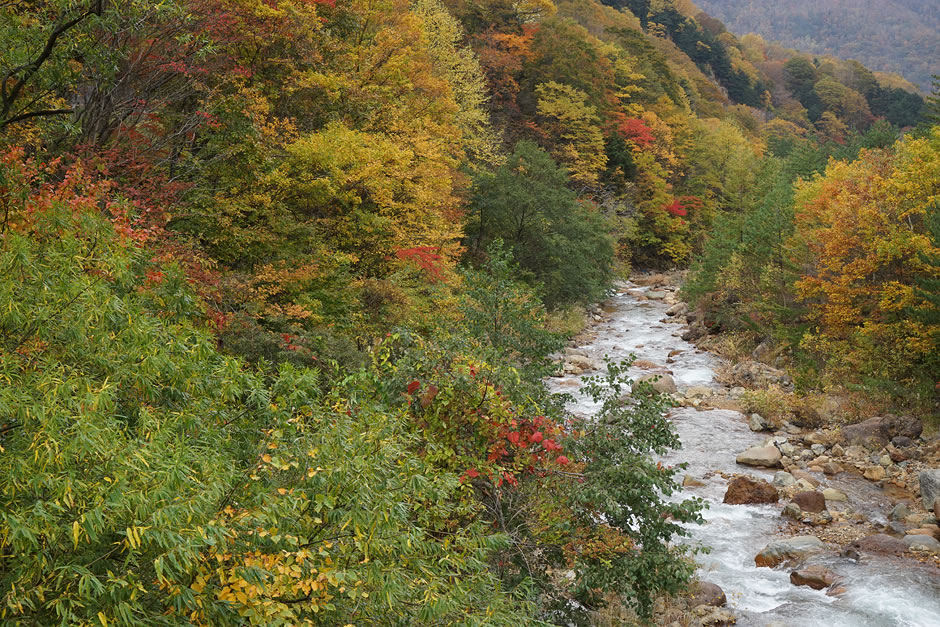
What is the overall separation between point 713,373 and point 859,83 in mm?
99657

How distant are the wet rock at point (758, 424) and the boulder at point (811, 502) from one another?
508 centimetres

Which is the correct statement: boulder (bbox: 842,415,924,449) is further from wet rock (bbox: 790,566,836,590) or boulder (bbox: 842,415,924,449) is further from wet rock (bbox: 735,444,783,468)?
wet rock (bbox: 790,566,836,590)

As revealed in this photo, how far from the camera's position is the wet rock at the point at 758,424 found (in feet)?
61.6

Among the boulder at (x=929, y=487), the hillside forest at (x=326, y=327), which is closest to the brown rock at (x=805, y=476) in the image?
the boulder at (x=929, y=487)

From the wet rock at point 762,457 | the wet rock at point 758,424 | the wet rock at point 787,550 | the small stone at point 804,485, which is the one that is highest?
the wet rock at point 787,550

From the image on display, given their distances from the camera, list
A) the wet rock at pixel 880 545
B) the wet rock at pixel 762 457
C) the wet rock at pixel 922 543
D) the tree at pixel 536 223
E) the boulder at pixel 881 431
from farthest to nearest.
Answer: the tree at pixel 536 223 → the boulder at pixel 881 431 → the wet rock at pixel 762 457 → the wet rock at pixel 880 545 → the wet rock at pixel 922 543

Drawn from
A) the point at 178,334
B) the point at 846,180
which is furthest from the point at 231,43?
the point at 846,180

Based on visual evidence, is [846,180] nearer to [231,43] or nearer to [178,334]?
[231,43]

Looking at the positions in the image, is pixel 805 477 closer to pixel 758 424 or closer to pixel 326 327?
pixel 758 424

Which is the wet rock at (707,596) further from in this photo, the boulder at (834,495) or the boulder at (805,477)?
the boulder at (805,477)

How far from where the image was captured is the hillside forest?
13.8 feet

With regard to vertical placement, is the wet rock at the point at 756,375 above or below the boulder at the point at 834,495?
below

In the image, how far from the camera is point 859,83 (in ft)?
335

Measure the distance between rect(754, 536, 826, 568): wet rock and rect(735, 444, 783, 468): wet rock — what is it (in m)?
4.02
